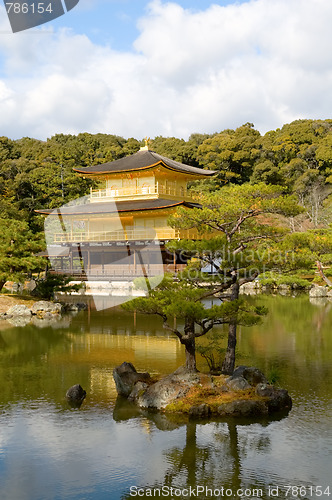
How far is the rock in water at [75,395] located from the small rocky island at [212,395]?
95 centimetres

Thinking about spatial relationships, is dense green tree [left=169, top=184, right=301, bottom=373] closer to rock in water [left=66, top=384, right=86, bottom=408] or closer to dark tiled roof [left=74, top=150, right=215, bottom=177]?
rock in water [left=66, top=384, right=86, bottom=408]

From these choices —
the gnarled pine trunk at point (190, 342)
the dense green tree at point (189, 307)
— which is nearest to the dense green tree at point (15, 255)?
the dense green tree at point (189, 307)

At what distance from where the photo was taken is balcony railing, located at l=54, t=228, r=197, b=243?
31188 millimetres

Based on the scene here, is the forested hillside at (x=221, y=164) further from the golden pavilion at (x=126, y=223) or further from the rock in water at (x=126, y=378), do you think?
the rock in water at (x=126, y=378)

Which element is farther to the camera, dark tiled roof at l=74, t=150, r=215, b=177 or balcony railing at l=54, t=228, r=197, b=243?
dark tiled roof at l=74, t=150, r=215, b=177

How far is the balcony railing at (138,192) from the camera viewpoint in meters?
34.6

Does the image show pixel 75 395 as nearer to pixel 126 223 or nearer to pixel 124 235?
pixel 124 235

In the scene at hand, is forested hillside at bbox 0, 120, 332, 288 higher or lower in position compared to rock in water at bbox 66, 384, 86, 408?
higher

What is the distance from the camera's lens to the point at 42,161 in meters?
57.8

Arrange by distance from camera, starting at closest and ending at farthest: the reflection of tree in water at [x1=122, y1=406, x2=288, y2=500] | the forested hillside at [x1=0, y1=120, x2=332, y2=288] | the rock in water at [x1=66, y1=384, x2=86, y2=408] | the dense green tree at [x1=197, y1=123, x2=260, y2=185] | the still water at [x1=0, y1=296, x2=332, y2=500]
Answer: the still water at [x1=0, y1=296, x2=332, y2=500]
the reflection of tree in water at [x1=122, y1=406, x2=288, y2=500]
the rock in water at [x1=66, y1=384, x2=86, y2=408]
the forested hillside at [x1=0, y1=120, x2=332, y2=288]
the dense green tree at [x1=197, y1=123, x2=260, y2=185]

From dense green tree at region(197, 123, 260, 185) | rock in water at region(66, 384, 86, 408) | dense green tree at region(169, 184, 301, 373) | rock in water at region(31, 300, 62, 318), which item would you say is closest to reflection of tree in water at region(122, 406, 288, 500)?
dense green tree at region(169, 184, 301, 373)

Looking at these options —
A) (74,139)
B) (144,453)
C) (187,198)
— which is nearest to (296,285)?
(187,198)

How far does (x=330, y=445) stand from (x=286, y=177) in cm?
4943

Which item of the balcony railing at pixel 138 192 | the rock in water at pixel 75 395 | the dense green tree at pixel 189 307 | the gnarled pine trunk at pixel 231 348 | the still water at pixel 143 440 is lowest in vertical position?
the still water at pixel 143 440
